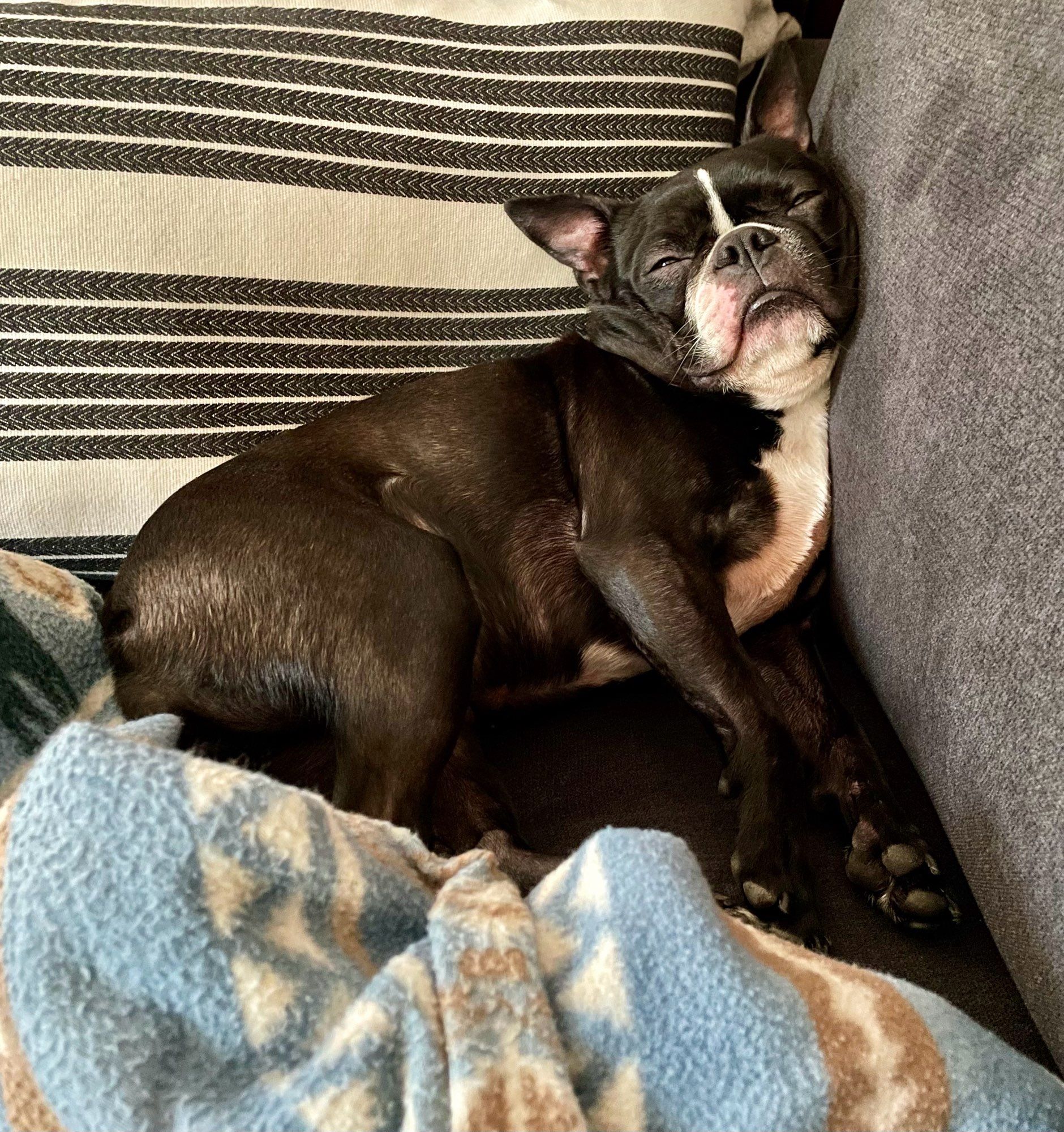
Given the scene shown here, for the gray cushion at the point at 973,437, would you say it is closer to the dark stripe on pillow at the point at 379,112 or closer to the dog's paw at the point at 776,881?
the dog's paw at the point at 776,881

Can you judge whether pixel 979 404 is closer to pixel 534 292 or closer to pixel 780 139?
pixel 780 139

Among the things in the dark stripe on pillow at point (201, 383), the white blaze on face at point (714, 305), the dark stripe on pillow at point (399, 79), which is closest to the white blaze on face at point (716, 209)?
the white blaze on face at point (714, 305)

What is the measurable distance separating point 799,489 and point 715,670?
34 centimetres

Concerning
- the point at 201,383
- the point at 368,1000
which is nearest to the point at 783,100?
the point at 201,383

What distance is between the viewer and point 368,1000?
666 mm

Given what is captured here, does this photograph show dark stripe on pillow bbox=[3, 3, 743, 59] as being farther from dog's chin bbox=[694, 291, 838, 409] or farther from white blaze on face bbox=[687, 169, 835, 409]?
dog's chin bbox=[694, 291, 838, 409]

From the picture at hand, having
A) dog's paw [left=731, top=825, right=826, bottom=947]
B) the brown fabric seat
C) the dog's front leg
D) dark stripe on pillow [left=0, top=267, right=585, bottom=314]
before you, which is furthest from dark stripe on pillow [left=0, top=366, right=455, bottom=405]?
dog's paw [left=731, top=825, right=826, bottom=947]

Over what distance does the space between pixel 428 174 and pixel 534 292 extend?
255mm

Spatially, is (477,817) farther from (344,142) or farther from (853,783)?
(344,142)

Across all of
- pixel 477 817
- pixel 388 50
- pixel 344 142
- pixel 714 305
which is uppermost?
pixel 388 50

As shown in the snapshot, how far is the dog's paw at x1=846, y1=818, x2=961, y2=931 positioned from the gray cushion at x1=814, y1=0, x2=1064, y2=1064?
4.0 inches

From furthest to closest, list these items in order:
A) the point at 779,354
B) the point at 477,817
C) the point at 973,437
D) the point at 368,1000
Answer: the point at 779,354 → the point at 477,817 → the point at 973,437 → the point at 368,1000

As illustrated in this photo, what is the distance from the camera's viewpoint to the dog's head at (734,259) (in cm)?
132

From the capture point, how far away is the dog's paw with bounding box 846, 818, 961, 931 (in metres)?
1.08
